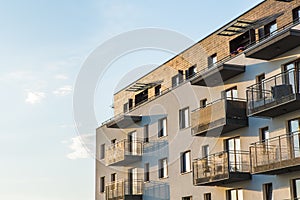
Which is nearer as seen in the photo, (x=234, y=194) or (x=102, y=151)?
(x=234, y=194)

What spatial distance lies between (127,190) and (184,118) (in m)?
6.80

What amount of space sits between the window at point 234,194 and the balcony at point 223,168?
0.55m

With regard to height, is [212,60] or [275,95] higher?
[212,60]

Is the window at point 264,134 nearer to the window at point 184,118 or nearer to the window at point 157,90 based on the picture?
the window at point 184,118

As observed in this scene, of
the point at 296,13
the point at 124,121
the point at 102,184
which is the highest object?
the point at 296,13

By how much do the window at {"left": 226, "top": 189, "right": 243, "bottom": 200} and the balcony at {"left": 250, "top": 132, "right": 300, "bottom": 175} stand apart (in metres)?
2.67

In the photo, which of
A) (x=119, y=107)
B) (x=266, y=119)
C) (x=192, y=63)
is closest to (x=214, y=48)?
(x=192, y=63)

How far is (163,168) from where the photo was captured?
3117 centimetres

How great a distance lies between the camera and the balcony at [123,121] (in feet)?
114

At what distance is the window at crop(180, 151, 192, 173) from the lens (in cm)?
2839

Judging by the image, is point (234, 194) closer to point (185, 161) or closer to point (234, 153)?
point (234, 153)

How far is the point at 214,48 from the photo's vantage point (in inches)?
1128

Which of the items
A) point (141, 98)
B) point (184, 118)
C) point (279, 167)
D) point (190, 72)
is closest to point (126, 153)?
point (141, 98)

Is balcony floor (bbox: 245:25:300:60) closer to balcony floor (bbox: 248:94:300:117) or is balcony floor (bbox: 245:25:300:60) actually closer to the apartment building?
the apartment building
